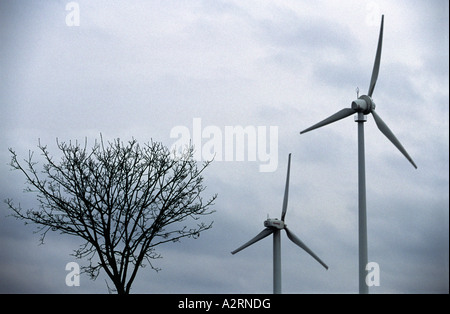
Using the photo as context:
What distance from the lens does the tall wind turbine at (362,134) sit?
3362 centimetres

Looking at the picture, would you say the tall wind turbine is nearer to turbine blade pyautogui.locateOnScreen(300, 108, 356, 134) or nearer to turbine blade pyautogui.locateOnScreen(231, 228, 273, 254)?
turbine blade pyautogui.locateOnScreen(300, 108, 356, 134)

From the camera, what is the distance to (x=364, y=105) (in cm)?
3600

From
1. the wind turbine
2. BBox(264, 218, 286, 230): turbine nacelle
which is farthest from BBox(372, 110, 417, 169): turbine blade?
BBox(264, 218, 286, 230): turbine nacelle

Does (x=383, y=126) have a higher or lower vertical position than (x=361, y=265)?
higher

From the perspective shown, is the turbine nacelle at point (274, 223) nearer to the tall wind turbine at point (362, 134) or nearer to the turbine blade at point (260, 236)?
the turbine blade at point (260, 236)

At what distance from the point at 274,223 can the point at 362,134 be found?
7.84 meters

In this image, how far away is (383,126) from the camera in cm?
3525

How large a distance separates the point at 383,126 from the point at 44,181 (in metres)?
16.2

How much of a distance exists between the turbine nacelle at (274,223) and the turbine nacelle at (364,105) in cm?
785
